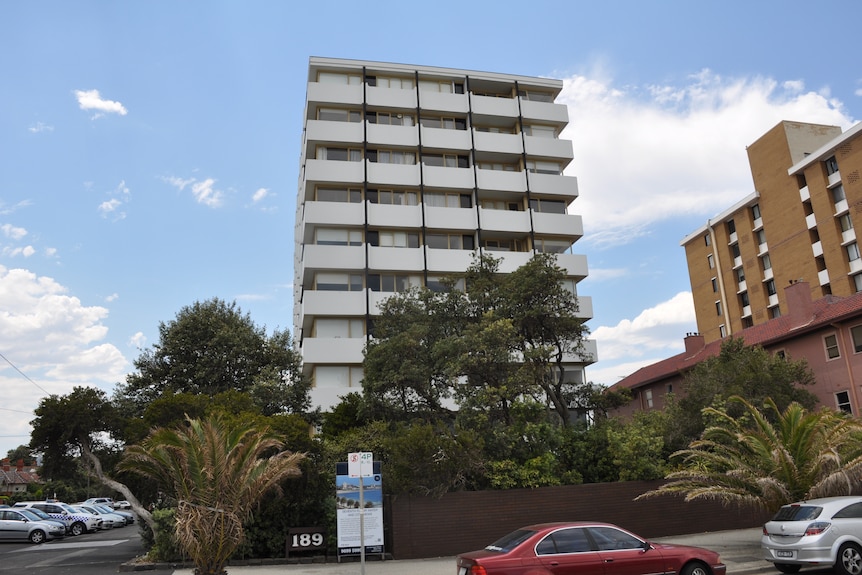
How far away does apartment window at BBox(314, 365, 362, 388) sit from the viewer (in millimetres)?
36656

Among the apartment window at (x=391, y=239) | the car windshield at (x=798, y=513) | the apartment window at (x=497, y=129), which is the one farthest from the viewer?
the apartment window at (x=497, y=129)

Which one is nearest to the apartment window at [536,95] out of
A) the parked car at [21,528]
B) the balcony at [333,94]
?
the balcony at [333,94]

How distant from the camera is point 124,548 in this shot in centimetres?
2497

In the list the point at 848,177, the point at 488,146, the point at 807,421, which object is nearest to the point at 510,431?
the point at 807,421

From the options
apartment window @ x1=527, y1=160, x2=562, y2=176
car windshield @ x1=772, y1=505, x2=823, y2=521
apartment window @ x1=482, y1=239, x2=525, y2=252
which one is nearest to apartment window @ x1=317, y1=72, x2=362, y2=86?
apartment window @ x1=527, y1=160, x2=562, y2=176

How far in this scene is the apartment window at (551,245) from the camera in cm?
4306

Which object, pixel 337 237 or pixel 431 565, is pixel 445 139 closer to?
pixel 337 237

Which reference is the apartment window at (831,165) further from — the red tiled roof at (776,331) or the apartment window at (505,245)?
the apartment window at (505,245)

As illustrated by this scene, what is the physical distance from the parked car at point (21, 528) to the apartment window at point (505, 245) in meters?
28.1

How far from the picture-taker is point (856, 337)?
3119 cm

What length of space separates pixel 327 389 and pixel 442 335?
1356 centimetres

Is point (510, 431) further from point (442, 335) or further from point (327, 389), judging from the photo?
point (327, 389)

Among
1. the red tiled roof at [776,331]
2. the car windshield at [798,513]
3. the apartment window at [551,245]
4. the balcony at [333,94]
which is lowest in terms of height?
the car windshield at [798,513]

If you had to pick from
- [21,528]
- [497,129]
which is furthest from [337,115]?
[21,528]
